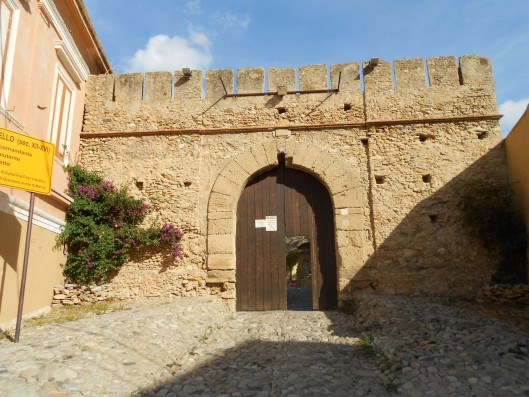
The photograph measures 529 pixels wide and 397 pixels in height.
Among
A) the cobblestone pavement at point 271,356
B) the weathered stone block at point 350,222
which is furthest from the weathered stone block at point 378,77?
the cobblestone pavement at point 271,356

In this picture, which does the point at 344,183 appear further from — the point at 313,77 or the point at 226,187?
the point at 313,77

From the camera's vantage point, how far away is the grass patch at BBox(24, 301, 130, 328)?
5159mm

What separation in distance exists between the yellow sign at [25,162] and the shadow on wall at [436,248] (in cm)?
473

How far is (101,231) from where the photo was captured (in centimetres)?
658

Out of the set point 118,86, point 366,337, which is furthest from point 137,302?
point 118,86

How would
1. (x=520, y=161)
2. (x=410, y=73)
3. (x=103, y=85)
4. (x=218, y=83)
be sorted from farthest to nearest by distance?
(x=103, y=85)
(x=218, y=83)
(x=410, y=73)
(x=520, y=161)

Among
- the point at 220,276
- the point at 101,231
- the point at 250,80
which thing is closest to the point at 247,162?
the point at 250,80

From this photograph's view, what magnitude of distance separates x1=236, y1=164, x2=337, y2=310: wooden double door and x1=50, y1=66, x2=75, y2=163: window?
3267 mm

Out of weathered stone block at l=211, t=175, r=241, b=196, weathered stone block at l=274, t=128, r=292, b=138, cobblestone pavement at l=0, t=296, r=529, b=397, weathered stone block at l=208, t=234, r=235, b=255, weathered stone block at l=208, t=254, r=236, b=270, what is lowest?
cobblestone pavement at l=0, t=296, r=529, b=397

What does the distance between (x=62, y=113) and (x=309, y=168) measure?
4.48 metres

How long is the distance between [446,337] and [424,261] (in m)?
2.48

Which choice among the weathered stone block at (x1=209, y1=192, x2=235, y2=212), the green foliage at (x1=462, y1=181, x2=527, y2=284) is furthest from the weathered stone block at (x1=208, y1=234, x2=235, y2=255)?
the green foliage at (x1=462, y1=181, x2=527, y2=284)

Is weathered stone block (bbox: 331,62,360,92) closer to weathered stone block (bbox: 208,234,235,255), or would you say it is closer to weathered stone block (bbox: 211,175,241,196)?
weathered stone block (bbox: 211,175,241,196)

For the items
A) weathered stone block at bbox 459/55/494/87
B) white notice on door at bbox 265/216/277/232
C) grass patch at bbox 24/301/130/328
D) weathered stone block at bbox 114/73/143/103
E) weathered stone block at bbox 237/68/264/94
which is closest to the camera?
grass patch at bbox 24/301/130/328
